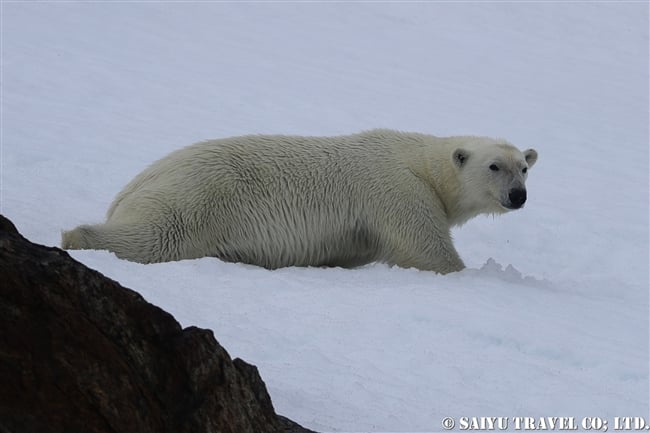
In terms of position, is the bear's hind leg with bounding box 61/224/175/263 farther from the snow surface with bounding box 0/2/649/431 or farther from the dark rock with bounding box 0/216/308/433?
the dark rock with bounding box 0/216/308/433

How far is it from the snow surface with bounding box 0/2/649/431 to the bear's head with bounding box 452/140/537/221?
63cm

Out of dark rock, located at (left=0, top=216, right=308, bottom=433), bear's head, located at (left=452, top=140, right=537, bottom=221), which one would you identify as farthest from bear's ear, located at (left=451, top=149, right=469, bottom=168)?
dark rock, located at (left=0, top=216, right=308, bottom=433)

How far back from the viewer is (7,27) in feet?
61.9

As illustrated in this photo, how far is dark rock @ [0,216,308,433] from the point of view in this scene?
13.0 feet

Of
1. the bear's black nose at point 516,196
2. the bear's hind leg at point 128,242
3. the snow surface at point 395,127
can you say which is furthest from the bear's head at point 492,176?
the bear's hind leg at point 128,242

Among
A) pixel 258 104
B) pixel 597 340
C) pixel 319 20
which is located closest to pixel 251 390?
pixel 597 340

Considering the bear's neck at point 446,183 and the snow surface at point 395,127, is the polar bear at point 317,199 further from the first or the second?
the snow surface at point 395,127

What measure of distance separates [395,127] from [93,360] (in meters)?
13.0

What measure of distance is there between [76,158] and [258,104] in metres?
5.08

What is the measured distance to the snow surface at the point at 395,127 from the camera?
19.7ft

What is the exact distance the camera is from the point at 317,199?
8617 millimetres

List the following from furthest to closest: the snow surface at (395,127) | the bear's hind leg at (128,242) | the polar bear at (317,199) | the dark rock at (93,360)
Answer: the polar bear at (317,199) < the bear's hind leg at (128,242) < the snow surface at (395,127) < the dark rock at (93,360)

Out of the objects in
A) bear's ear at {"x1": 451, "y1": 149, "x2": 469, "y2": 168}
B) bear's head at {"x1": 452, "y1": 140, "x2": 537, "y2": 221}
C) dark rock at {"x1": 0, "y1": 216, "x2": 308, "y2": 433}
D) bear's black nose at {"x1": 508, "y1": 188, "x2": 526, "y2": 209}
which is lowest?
dark rock at {"x1": 0, "y1": 216, "x2": 308, "y2": 433}

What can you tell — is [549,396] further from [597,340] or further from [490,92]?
[490,92]
